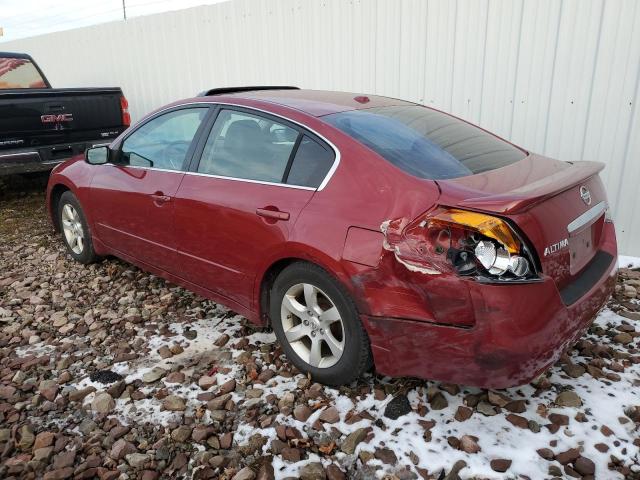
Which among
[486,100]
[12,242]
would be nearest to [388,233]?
[486,100]

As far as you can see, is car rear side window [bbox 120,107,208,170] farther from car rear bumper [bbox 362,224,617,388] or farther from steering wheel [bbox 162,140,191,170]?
car rear bumper [bbox 362,224,617,388]

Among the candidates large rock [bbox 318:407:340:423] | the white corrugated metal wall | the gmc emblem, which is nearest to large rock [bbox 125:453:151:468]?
large rock [bbox 318:407:340:423]

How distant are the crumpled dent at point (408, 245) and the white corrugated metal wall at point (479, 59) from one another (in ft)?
10.3

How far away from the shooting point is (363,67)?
5.67m

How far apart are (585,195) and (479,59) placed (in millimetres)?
2827

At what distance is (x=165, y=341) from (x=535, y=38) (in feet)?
13.4

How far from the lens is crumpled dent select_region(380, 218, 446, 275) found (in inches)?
83.7

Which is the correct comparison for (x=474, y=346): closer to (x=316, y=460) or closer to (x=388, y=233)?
(x=388, y=233)

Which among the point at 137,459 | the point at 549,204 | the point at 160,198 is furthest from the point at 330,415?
the point at 160,198

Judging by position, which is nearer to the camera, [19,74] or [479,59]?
[479,59]

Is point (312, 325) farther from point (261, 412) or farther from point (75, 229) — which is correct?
point (75, 229)

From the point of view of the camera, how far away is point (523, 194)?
213 centimetres

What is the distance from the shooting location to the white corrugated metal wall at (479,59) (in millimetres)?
4273

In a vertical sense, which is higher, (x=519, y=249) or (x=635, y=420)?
(x=519, y=249)
